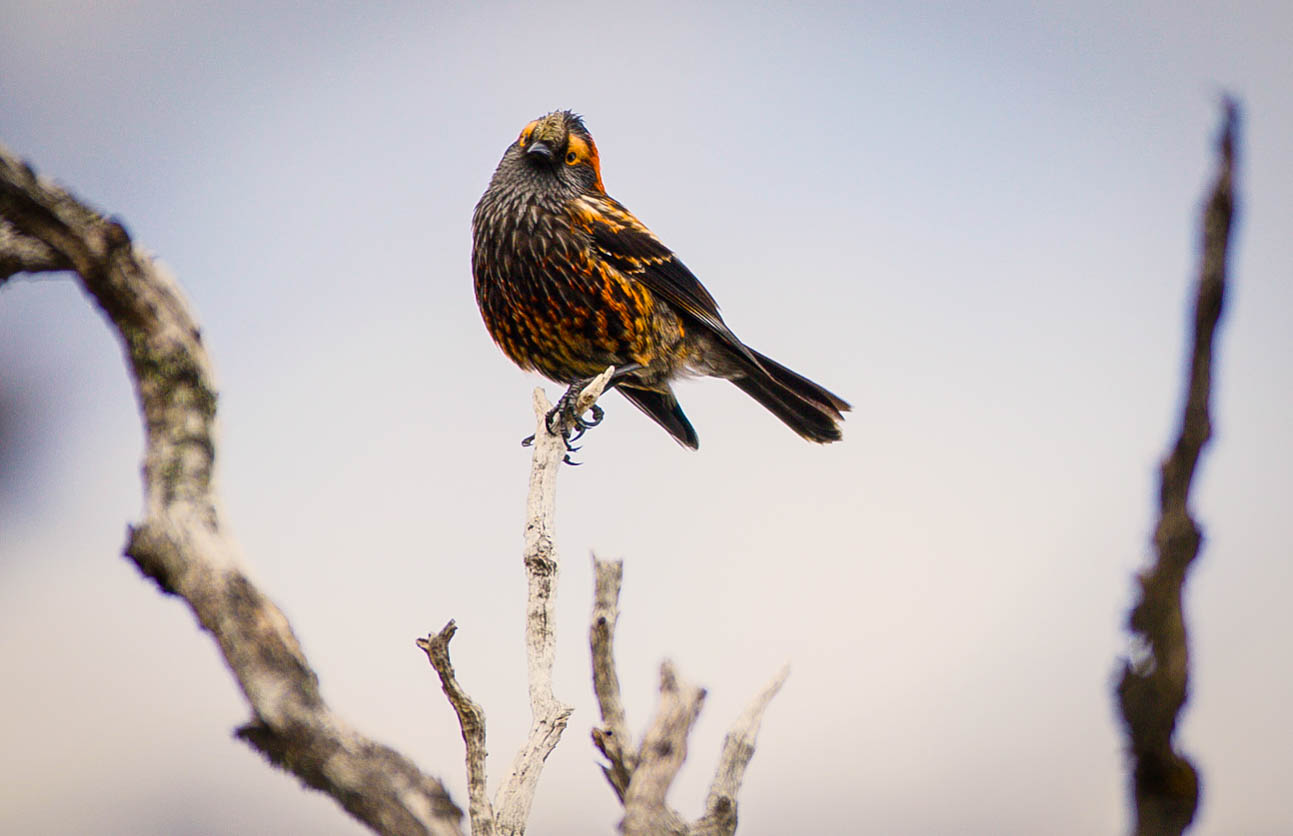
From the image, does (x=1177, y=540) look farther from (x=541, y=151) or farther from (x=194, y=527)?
(x=541, y=151)

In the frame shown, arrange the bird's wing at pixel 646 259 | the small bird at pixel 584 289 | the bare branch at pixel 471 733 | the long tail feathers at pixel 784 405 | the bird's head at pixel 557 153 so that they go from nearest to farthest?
1. the bare branch at pixel 471 733
2. the small bird at pixel 584 289
3. the bird's wing at pixel 646 259
4. the bird's head at pixel 557 153
5. the long tail feathers at pixel 784 405

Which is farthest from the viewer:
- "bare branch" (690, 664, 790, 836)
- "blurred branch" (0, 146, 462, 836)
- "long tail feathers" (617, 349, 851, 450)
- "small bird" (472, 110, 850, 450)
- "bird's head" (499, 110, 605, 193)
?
"long tail feathers" (617, 349, 851, 450)

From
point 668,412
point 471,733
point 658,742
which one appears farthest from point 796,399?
point 471,733

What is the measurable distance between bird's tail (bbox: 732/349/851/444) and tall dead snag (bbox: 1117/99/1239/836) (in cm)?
481

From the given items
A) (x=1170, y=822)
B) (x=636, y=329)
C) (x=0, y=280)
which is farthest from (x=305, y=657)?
(x=636, y=329)

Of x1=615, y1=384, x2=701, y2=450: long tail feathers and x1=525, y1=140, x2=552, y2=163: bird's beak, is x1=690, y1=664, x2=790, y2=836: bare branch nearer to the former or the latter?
x1=615, y1=384, x2=701, y2=450: long tail feathers

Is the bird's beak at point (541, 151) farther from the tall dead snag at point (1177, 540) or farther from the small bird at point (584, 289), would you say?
the tall dead snag at point (1177, 540)

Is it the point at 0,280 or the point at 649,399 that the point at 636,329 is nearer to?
the point at 649,399

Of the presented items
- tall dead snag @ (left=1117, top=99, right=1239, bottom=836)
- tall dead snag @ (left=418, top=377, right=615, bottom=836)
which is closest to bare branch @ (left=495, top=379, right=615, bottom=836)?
tall dead snag @ (left=418, top=377, right=615, bottom=836)

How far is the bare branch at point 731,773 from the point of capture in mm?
2834

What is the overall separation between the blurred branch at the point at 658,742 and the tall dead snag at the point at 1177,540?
2.03 m

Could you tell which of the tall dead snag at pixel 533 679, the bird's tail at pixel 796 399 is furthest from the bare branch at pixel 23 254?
the bird's tail at pixel 796 399

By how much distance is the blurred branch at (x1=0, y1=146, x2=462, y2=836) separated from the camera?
56.8 inches

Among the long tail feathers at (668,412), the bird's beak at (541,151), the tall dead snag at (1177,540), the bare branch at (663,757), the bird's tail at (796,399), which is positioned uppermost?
the bird's beak at (541,151)
